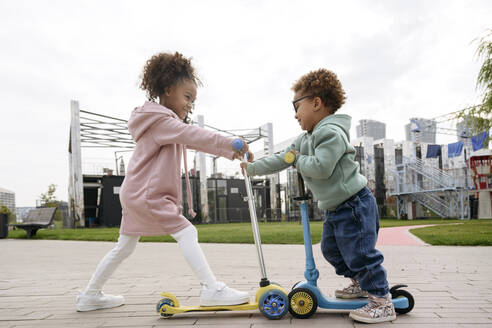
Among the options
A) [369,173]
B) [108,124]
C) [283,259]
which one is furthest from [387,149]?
[283,259]

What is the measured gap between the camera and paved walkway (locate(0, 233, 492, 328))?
7.09 ft

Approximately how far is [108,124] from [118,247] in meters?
18.7

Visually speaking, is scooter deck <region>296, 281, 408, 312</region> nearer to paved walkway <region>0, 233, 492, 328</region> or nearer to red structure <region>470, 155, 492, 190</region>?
paved walkway <region>0, 233, 492, 328</region>

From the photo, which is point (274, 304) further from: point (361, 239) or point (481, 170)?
point (481, 170)

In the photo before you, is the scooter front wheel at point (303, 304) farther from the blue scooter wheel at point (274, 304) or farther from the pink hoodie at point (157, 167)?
the pink hoodie at point (157, 167)

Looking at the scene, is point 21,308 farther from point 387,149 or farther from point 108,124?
point 387,149

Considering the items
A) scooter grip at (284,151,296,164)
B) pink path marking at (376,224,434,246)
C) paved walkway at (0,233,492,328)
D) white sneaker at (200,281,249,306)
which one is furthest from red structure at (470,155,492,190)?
white sneaker at (200,281,249,306)

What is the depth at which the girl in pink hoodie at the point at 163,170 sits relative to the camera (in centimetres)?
220

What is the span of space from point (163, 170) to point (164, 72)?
2.08 feet

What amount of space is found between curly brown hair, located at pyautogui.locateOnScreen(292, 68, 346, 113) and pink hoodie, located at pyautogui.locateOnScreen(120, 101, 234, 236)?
2.00ft

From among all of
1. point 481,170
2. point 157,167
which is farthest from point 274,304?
point 481,170

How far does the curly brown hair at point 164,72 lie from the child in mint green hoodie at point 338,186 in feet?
2.35

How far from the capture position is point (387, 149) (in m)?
25.4

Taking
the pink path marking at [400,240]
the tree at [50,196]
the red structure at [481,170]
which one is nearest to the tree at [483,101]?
the pink path marking at [400,240]
